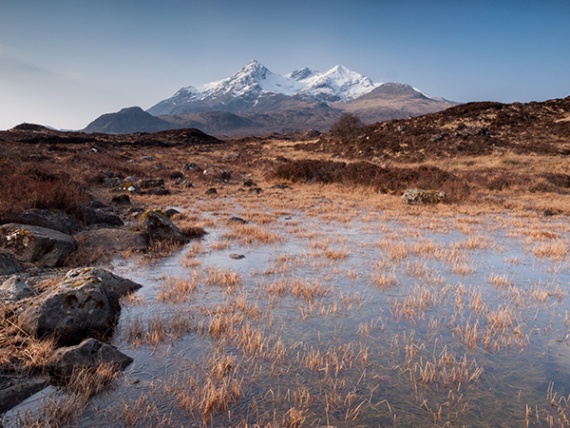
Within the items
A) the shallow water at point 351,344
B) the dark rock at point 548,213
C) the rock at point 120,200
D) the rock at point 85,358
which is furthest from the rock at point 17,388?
the dark rock at point 548,213

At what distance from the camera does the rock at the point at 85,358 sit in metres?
4.04

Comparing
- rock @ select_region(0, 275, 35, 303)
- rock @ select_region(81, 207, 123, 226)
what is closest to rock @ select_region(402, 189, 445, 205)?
rock @ select_region(81, 207, 123, 226)

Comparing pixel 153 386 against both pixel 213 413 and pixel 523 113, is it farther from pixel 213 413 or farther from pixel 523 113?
pixel 523 113

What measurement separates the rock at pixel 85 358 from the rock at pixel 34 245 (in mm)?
4701

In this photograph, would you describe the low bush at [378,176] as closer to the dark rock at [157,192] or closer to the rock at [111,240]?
the dark rock at [157,192]

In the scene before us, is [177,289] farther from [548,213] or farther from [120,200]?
[548,213]

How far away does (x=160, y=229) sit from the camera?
429 inches

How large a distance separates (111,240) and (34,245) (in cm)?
203

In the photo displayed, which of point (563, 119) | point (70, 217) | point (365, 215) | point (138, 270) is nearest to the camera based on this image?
point (138, 270)

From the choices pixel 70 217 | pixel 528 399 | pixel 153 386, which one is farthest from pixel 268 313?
pixel 70 217

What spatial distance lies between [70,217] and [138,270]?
15.7 ft

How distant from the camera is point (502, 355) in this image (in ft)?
15.5

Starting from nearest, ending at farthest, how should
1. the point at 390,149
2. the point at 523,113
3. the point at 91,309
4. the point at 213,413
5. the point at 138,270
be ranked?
1. the point at 213,413
2. the point at 91,309
3. the point at 138,270
4. the point at 390,149
5. the point at 523,113

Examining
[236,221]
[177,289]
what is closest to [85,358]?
[177,289]
